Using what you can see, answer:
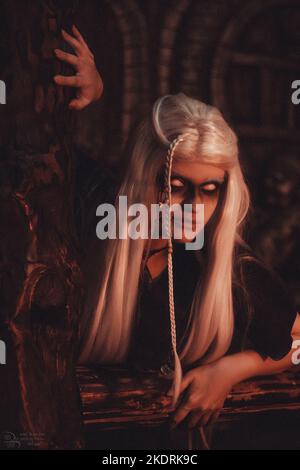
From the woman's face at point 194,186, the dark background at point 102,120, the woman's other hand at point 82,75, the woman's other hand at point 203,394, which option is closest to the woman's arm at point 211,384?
the woman's other hand at point 203,394

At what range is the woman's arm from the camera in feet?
13.2

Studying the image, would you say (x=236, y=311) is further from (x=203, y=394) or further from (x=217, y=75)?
(x=217, y=75)

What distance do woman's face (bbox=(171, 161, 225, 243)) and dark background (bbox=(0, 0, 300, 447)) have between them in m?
0.19

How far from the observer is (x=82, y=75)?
391 cm

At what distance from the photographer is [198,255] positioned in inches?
161

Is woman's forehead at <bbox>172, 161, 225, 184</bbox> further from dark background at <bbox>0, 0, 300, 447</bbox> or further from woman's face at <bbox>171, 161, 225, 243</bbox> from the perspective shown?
dark background at <bbox>0, 0, 300, 447</bbox>

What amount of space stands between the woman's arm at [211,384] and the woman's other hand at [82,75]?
1.44 meters

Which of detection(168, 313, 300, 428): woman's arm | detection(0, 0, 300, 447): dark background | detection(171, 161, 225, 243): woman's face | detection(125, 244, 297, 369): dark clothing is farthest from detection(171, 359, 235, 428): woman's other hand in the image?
detection(171, 161, 225, 243): woman's face

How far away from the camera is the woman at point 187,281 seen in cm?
399

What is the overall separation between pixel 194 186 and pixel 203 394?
41.0 inches

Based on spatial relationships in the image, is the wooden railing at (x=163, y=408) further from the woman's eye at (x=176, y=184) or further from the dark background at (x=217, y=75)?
the woman's eye at (x=176, y=184)

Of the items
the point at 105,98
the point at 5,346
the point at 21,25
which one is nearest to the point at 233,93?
the point at 105,98

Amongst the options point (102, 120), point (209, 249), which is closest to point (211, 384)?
point (209, 249)

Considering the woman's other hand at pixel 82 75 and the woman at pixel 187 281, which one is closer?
the woman's other hand at pixel 82 75
